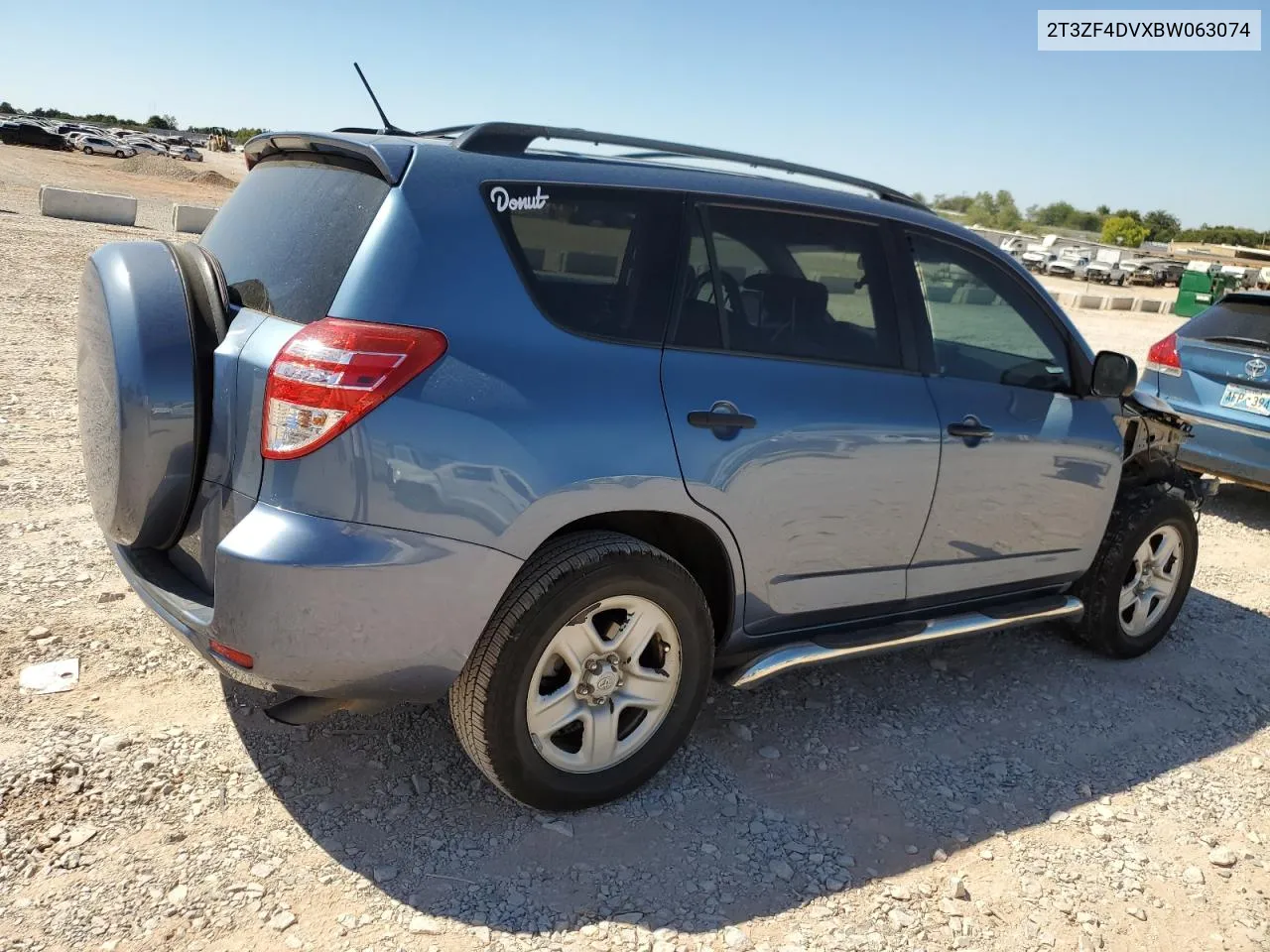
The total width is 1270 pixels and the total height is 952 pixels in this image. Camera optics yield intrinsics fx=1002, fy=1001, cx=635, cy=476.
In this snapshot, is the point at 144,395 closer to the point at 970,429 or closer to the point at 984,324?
the point at 970,429

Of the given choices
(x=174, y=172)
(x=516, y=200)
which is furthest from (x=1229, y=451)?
(x=174, y=172)

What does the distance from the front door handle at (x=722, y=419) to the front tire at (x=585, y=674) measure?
1.29 feet

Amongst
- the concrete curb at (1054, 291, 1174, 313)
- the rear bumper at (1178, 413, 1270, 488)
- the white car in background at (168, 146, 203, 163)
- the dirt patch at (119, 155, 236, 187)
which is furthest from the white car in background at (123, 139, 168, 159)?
the rear bumper at (1178, 413, 1270, 488)

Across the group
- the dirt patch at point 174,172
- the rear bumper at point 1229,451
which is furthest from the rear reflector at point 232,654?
the dirt patch at point 174,172

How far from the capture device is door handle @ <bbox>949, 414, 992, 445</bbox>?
11.7ft

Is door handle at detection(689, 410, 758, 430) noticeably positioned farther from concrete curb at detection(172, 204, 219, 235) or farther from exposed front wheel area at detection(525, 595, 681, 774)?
concrete curb at detection(172, 204, 219, 235)

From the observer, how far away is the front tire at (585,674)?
8.98 feet

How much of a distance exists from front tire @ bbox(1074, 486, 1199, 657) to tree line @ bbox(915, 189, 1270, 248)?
231 feet

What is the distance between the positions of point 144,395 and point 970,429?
2.69 meters

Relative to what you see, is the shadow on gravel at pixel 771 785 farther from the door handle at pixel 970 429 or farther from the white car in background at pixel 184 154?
the white car in background at pixel 184 154

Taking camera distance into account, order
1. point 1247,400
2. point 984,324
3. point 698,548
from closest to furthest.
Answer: point 698,548, point 984,324, point 1247,400

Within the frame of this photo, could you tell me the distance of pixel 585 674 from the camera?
2932 mm

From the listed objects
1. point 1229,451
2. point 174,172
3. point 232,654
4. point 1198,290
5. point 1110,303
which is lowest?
point 174,172

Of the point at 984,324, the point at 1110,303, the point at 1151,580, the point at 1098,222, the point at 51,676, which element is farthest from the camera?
the point at 1098,222
